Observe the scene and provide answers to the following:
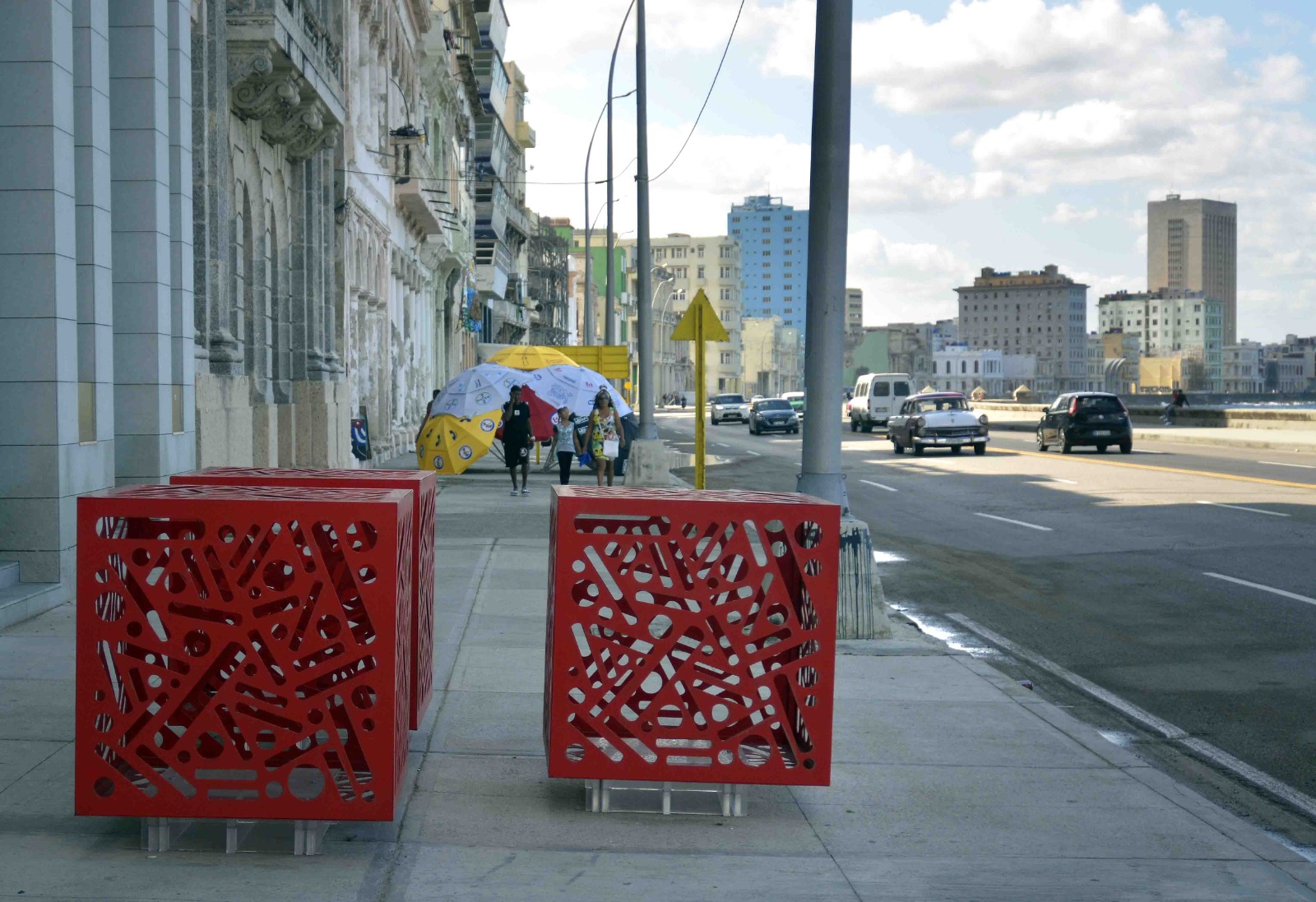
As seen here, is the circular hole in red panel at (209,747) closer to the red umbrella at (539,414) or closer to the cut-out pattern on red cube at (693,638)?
the cut-out pattern on red cube at (693,638)

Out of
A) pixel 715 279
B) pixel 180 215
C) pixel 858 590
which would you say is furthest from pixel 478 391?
pixel 715 279

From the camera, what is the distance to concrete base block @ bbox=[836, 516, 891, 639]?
33.1ft

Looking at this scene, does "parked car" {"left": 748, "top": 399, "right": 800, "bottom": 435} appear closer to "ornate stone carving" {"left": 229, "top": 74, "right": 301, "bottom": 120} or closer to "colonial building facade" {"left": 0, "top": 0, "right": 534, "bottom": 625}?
"colonial building facade" {"left": 0, "top": 0, "right": 534, "bottom": 625}

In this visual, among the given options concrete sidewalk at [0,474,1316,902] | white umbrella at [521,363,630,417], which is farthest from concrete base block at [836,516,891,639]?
white umbrella at [521,363,630,417]

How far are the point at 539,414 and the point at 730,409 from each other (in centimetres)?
4883

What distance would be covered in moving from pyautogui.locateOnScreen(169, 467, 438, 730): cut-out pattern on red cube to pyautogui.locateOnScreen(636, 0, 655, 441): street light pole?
19.0 metres

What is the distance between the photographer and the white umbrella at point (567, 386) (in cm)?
2869

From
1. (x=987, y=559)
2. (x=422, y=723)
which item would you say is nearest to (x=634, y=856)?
(x=422, y=723)

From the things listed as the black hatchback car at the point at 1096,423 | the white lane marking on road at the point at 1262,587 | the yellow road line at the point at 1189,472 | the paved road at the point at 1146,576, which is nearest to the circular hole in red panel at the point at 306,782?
the paved road at the point at 1146,576

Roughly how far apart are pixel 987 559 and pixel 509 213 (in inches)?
2312

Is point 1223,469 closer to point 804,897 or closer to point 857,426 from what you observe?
point 804,897

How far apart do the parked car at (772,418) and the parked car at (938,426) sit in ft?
55.8

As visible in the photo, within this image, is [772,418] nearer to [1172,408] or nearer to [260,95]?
[1172,408]

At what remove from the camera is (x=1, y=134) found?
1045 cm
